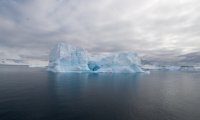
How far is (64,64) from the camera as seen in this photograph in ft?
237

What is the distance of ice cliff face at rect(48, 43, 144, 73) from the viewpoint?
71.2 meters

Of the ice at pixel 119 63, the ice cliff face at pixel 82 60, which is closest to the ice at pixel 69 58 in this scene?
the ice cliff face at pixel 82 60

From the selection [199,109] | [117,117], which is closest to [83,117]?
[117,117]

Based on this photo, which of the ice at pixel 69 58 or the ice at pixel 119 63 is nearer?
the ice at pixel 69 58

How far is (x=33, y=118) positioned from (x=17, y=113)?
99.4 inches

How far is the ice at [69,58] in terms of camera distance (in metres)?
70.3

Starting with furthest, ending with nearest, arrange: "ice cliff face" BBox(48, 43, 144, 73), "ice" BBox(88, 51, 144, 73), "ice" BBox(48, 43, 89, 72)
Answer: "ice" BBox(88, 51, 144, 73), "ice cliff face" BBox(48, 43, 144, 73), "ice" BBox(48, 43, 89, 72)

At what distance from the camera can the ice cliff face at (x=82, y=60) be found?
234ft

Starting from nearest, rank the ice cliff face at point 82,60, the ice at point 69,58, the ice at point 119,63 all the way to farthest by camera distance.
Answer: the ice at point 69,58 → the ice cliff face at point 82,60 → the ice at point 119,63

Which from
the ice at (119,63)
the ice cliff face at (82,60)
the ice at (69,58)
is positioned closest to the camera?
the ice at (69,58)

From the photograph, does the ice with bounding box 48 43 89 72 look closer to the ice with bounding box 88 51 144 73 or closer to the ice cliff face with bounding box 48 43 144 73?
the ice cliff face with bounding box 48 43 144 73

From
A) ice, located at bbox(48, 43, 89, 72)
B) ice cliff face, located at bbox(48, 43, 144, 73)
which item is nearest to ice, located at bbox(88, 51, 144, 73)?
ice cliff face, located at bbox(48, 43, 144, 73)

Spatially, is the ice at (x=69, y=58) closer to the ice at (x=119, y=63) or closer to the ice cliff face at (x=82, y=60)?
the ice cliff face at (x=82, y=60)

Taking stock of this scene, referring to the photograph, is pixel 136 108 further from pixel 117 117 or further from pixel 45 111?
pixel 45 111
